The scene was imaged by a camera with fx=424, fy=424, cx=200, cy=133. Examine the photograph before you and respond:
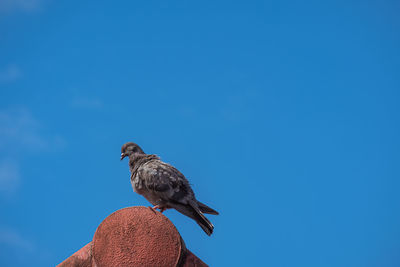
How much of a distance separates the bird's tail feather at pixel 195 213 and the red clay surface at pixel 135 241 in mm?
1922

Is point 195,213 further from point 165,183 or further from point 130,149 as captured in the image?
point 130,149

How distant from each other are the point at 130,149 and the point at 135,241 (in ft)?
11.9

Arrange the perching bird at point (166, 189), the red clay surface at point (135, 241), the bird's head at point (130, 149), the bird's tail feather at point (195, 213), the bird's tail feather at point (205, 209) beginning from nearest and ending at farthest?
the red clay surface at point (135, 241), the bird's tail feather at point (195, 213), the perching bird at point (166, 189), the bird's tail feather at point (205, 209), the bird's head at point (130, 149)

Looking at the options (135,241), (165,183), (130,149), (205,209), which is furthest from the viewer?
(130,149)

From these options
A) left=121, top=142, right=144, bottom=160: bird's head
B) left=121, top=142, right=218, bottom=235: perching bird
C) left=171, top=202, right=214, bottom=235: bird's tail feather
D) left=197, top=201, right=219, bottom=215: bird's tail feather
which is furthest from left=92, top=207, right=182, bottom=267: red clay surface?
left=121, top=142, right=144, bottom=160: bird's head

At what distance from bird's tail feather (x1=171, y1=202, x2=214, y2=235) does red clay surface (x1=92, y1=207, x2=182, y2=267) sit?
1922 millimetres

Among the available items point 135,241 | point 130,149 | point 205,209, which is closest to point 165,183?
point 205,209

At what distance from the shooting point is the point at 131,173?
7.78 metres

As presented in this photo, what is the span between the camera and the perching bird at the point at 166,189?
720 cm

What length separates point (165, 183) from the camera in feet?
23.6

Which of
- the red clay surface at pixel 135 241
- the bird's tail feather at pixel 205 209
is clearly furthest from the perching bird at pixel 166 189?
the red clay surface at pixel 135 241

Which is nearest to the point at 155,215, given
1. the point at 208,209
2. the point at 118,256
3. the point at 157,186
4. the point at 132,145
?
the point at 118,256

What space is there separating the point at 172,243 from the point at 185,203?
236 cm

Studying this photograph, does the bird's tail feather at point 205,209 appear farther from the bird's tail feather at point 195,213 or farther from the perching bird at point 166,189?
the bird's tail feather at point 195,213
